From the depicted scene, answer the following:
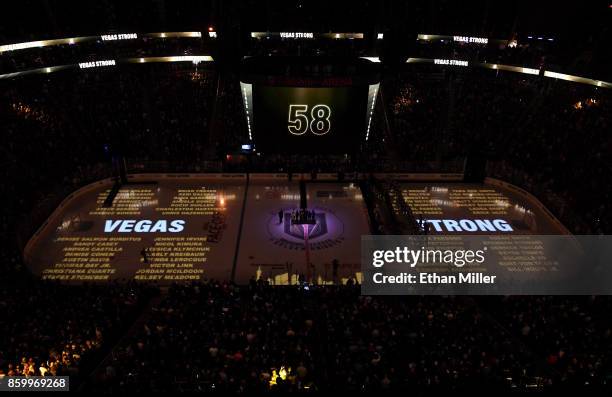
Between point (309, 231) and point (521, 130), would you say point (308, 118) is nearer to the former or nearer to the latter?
point (309, 231)

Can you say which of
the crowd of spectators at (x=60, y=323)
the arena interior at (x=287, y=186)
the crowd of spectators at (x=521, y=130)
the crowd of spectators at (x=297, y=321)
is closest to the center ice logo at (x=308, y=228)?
the arena interior at (x=287, y=186)

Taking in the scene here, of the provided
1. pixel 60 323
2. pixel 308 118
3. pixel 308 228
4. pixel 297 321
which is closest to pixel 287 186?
pixel 308 228

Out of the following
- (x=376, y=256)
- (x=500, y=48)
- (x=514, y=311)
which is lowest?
(x=376, y=256)

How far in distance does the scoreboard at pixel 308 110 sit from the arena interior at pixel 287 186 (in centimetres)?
10

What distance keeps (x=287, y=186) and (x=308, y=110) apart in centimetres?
689

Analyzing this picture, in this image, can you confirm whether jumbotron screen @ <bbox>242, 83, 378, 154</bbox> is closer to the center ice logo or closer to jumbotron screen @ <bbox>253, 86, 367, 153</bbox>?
jumbotron screen @ <bbox>253, 86, 367, 153</bbox>

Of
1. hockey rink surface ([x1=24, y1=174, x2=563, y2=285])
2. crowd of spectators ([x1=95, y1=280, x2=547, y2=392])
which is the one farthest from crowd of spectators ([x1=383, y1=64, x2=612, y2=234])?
crowd of spectators ([x1=95, y1=280, x2=547, y2=392])

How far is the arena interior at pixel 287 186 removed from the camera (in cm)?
1351

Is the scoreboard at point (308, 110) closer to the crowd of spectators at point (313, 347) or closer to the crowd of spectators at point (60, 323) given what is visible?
the crowd of spectators at point (313, 347)

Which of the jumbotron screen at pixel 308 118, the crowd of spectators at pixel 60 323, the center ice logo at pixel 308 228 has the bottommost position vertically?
the center ice logo at pixel 308 228

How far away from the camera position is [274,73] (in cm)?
2250

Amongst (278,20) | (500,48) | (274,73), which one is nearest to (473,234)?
(274,73)

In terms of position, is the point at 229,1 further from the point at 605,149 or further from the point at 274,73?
the point at 605,149

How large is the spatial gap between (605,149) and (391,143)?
12620mm
